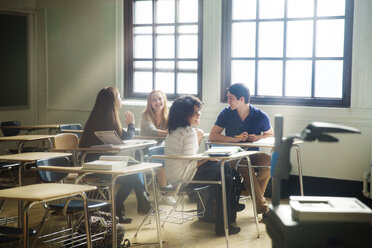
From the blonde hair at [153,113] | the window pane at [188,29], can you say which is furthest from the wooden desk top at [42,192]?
the window pane at [188,29]

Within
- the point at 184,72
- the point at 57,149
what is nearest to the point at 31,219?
the point at 57,149

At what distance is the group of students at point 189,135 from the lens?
476cm

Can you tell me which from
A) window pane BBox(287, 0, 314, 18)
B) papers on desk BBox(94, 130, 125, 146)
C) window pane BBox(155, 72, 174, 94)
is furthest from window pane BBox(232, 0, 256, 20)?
papers on desk BBox(94, 130, 125, 146)

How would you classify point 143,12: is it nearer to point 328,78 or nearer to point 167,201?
point 328,78

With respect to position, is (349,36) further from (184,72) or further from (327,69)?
(184,72)

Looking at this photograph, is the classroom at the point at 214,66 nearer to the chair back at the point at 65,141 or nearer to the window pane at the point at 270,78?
the window pane at the point at 270,78

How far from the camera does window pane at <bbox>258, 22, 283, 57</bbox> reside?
6723mm

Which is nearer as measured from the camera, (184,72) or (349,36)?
(349,36)

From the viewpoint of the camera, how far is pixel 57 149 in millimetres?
5223

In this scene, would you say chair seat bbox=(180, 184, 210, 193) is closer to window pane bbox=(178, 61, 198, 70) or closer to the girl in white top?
the girl in white top

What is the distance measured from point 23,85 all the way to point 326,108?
15.6 ft

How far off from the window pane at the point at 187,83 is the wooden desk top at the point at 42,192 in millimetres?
4059

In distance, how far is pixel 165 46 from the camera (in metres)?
7.66

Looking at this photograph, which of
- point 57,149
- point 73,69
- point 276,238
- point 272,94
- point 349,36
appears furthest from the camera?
point 73,69
